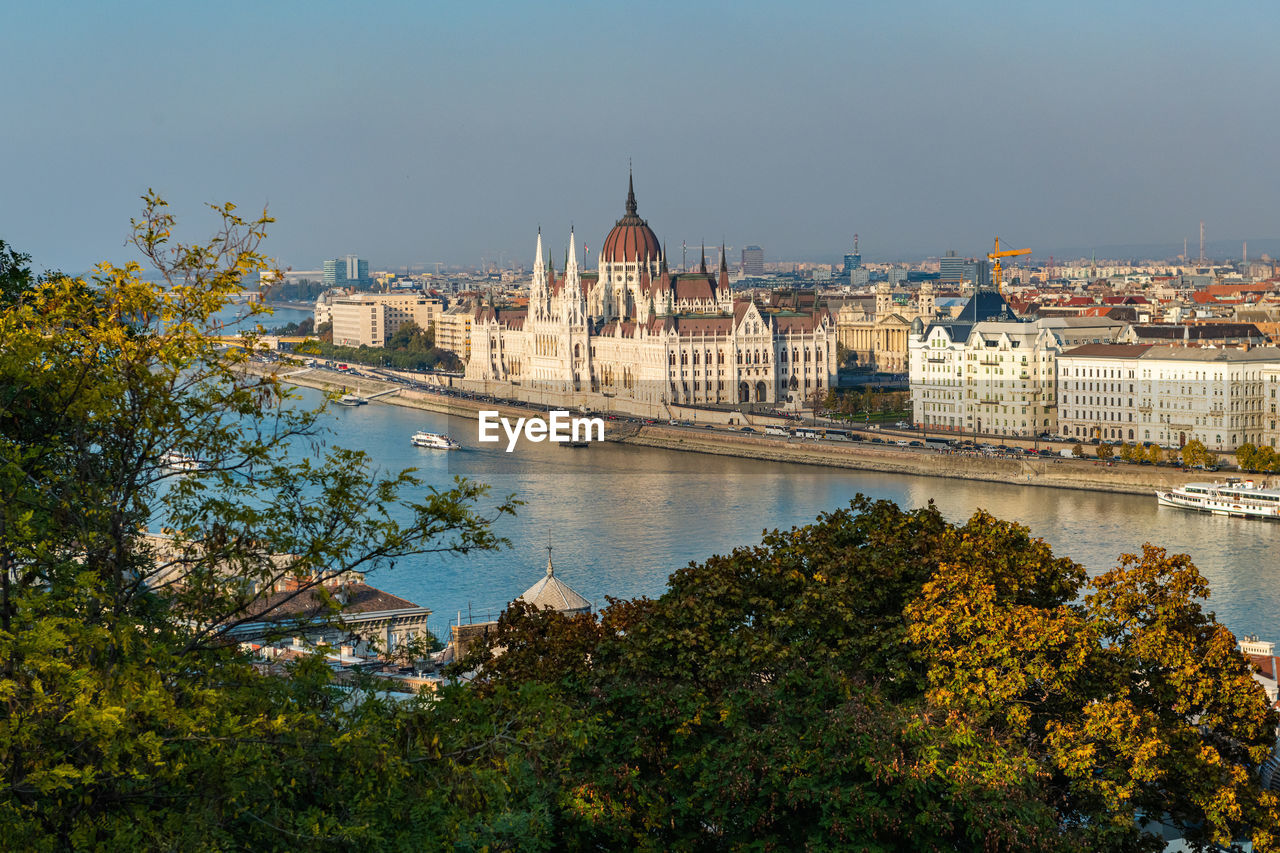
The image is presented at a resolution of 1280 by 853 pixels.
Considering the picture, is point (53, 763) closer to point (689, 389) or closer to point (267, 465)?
point (267, 465)

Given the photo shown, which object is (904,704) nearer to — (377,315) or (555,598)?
(555,598)

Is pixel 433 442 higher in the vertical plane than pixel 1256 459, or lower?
lower

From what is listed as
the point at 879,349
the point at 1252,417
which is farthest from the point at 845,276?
the point at 1252,417

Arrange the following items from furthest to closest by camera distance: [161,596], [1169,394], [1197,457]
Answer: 1. [1169,394]
2. [1197,457]
3. [161,596]

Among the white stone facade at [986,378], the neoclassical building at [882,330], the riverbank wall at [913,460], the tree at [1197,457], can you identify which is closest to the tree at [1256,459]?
the tree at [1197,457]

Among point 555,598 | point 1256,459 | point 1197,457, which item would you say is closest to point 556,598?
point 555,598

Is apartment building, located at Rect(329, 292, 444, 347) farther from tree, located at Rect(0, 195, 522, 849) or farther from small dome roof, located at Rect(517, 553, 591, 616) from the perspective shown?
tree, located at Rect(0, 195, 522, 849)
